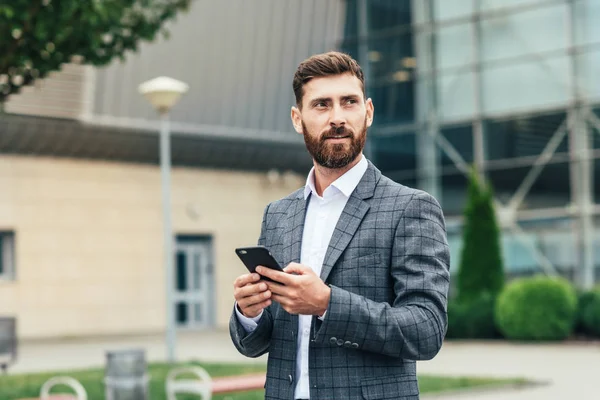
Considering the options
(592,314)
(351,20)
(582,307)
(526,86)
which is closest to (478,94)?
(526,86)

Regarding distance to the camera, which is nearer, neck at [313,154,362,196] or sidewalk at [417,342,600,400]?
neck at [313,154,362,196]

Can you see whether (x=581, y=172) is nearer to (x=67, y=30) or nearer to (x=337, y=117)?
(x=67, y=30)

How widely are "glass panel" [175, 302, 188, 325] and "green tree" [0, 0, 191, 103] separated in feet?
59.1

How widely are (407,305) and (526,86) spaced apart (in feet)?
72.7

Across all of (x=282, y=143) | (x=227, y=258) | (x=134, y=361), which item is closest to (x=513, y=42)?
(x=282, y=143)

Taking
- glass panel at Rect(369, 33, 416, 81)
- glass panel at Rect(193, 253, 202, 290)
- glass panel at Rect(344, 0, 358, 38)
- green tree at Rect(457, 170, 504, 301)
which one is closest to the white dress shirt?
green tree at Rect(457, 170, 504, 301)

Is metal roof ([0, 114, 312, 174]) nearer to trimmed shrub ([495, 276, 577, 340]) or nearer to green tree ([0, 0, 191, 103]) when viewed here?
trimmed shrub ([495, 276, 577, 340])

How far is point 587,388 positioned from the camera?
1267cm

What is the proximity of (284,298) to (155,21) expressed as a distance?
814 cm

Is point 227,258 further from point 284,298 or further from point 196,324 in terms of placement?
point 284,298

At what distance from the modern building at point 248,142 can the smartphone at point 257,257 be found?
69.3ft

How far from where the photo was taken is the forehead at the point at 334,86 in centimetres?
281

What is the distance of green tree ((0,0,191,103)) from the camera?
9031 mm

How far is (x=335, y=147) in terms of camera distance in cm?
283
